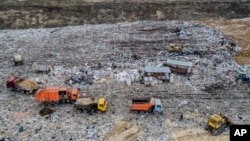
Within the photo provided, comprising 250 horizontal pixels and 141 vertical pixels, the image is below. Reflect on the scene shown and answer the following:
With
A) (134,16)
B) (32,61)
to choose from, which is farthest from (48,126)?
(134,16)

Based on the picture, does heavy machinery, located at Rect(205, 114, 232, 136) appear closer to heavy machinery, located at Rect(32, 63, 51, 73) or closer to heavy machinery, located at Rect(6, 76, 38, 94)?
heavy machinery, located at Rect(6, 76, 38, 94)

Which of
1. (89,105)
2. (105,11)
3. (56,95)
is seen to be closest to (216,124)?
(89,105)

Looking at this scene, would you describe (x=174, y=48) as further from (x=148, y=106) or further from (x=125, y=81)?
(x=148, y=106)

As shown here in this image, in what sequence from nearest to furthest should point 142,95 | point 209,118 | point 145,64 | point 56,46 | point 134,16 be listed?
point 209,118
point 142,95
point 145,64
point 56,46
point 134,16

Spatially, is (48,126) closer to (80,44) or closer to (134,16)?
(80,44)

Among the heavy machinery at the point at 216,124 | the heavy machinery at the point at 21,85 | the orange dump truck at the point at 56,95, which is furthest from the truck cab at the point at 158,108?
the heavy machinery at the point at 21,85
